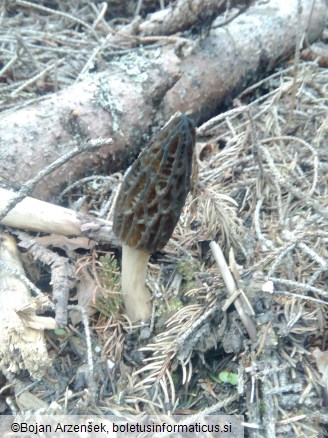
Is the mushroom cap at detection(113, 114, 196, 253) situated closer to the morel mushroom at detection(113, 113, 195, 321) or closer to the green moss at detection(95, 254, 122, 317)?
the morel mushroom at detection(113, 113, 195, 321)

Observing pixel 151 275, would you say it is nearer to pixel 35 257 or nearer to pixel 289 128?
pixel 35 257

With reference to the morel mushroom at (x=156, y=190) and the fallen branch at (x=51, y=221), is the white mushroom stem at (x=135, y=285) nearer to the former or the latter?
the morel mushroom at (x=156, y=190)

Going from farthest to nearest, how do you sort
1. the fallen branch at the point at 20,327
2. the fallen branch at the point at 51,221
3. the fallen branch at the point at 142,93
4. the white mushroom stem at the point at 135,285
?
the fallen branch at the point at 142,93 → the fallen branch at the point at 51,221 → the white mushroom stem at the point at 135,285 → the fallen branch at the point at 20,327

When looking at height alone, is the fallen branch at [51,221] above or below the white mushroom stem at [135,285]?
above

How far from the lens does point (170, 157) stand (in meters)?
1.71

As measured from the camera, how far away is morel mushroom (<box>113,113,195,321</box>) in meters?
1.71

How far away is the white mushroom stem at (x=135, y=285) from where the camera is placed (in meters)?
1.93

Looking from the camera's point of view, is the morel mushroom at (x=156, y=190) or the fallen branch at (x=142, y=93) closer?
the morel mushroom at (x=156, y=190)

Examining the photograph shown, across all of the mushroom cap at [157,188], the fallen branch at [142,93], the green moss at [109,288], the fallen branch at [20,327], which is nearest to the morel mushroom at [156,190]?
the mushroom cap at [157,188]

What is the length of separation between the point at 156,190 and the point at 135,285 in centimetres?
43

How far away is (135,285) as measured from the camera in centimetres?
199

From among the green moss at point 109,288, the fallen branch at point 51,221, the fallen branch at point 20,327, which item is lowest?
the green moss at point 109,288

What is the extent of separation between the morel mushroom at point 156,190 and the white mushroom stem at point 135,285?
0.01 m

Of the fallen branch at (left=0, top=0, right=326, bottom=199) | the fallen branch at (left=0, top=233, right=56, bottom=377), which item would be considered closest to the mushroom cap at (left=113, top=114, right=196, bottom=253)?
the fallen branch at (left=0, top=233, right=56, bottom=377)
